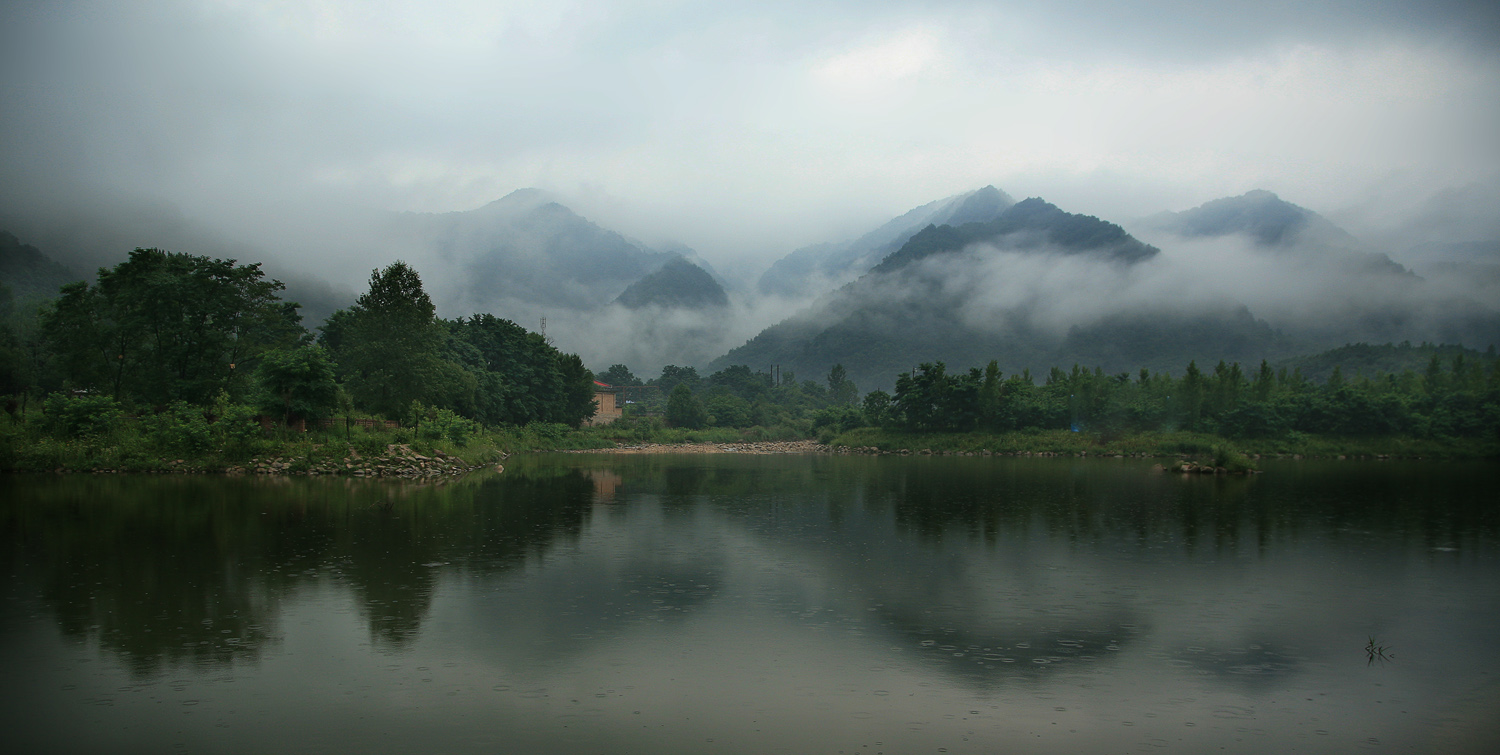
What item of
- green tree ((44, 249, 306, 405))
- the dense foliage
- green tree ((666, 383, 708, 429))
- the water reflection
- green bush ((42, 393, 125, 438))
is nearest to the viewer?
the water reflection

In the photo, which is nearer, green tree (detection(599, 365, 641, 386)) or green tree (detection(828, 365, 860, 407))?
green tree (detection(828, 365, 860, 407))

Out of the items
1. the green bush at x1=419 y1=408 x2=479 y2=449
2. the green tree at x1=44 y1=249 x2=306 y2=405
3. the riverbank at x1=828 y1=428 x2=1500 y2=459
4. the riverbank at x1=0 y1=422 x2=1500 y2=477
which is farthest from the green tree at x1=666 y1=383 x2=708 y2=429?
the green tree at x1=44 y1=249 x2=306 y2=405

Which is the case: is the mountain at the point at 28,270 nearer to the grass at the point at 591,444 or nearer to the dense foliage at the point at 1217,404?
the grass at the point at 591,444

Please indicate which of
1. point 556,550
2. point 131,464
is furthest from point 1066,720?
point 131,464

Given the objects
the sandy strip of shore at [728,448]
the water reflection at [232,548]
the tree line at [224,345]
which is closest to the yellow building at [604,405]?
the sandy strip of shore at [728,448]

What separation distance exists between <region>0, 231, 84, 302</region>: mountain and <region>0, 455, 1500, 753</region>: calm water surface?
120046 millimetres

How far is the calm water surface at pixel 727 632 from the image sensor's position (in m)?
8.42

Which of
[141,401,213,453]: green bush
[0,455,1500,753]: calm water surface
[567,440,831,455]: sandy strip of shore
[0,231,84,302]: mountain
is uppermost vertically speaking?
[0,231,84,302]: mountain

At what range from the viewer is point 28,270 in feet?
390

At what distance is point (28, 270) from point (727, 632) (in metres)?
149

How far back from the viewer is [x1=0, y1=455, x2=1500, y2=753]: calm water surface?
8.42 m

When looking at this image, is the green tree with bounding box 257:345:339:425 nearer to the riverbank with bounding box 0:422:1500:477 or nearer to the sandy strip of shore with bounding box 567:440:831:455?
the riverbank with bounding box 0:422:1500:477

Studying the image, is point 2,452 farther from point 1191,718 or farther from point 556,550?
point 1191,718

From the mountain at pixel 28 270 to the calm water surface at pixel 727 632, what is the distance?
120046 millimetres
